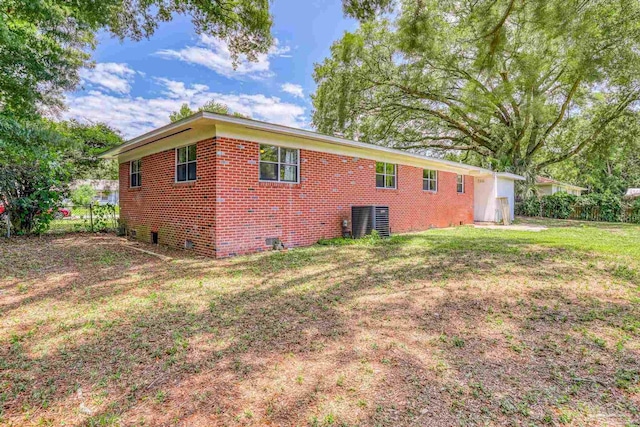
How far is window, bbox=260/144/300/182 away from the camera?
7.65 meters

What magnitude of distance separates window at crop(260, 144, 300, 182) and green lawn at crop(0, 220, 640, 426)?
2.85 meters

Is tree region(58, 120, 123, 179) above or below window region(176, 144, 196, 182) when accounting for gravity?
above

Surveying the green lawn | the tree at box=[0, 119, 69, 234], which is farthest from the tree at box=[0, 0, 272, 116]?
the green lawn

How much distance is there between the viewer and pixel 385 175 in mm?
10953

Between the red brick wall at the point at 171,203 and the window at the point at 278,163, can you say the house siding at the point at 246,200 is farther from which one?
the window at the point at 278,163

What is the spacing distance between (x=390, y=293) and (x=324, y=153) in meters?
5.31

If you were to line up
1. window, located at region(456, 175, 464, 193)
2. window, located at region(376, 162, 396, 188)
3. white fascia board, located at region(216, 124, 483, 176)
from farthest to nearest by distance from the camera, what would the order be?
window, located at region(456, 175, 464, 193), window, located at region(376, 162, 396, 188), white fascia board, located at region(216, 124, 483, 176)

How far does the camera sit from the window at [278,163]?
7.65m

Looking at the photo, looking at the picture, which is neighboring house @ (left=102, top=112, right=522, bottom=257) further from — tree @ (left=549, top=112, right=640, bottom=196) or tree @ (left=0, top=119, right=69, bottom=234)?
tree @ (left=549, top=112, right=640, bottom=196)

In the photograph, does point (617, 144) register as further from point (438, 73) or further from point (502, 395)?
point (502, 395)

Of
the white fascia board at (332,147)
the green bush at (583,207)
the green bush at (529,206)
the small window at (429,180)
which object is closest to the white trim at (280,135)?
the white fascia board at (332,147)

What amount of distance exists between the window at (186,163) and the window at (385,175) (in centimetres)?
569

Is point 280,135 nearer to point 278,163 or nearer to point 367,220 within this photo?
point 278,163

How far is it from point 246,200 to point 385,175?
17.8ft
